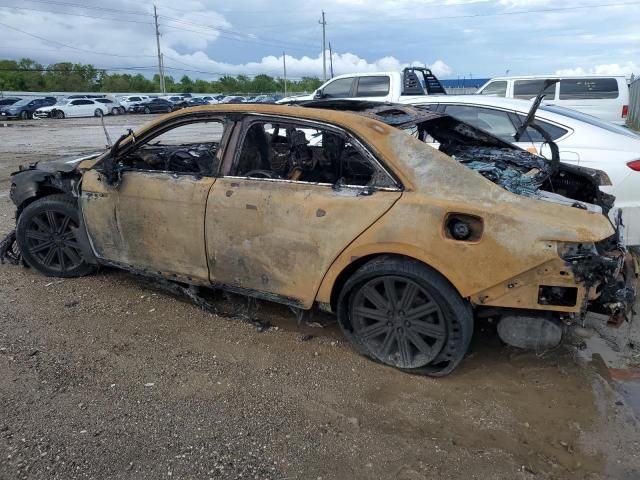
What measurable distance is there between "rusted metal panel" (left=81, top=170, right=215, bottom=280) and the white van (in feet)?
33.6

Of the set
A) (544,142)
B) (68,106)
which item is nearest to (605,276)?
(544,142)

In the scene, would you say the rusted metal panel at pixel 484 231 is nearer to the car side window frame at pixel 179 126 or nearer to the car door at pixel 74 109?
the car side window frame at pixel 179 126

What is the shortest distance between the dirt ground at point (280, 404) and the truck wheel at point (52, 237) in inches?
23.7

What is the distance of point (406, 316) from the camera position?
127 inches

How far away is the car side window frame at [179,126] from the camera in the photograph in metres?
3.66

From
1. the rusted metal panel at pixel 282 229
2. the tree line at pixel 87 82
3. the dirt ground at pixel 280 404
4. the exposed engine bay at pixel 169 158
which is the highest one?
the tree line at pixel 87 82

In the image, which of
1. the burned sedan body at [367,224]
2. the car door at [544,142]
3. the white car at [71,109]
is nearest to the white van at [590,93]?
the car door at [544,142]

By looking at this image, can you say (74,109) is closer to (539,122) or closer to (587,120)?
(539,122)

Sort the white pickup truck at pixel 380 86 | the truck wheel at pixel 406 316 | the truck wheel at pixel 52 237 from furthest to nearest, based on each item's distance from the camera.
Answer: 1. the white pickup truck at pixel 380 86
2. the truck wheel at pixel 52 237
3. the truck wheel at pixel 406 316

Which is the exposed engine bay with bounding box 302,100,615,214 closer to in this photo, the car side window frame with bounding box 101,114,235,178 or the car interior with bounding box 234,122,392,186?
the car interior with bounding box 234,122,392,186

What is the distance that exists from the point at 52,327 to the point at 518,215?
3.38 m

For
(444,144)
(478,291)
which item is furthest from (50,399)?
(444,144)

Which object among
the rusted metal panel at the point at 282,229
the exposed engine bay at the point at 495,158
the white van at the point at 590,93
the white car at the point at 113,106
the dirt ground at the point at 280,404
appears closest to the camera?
the dirt ground at the point at 280,404

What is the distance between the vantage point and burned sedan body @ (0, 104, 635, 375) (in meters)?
2.87
